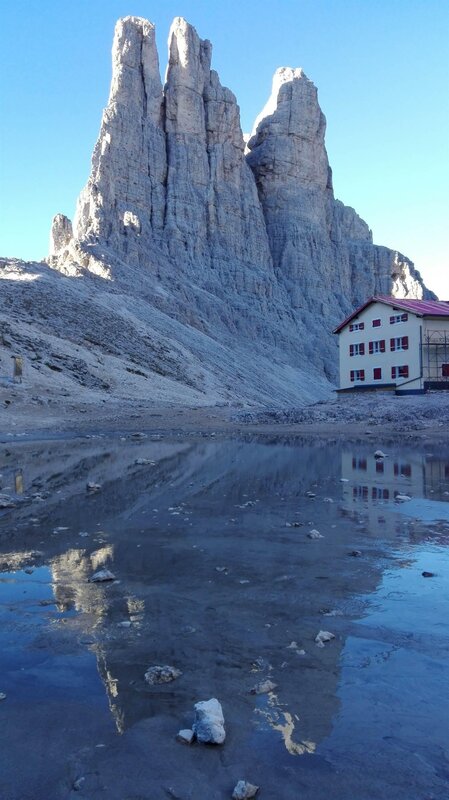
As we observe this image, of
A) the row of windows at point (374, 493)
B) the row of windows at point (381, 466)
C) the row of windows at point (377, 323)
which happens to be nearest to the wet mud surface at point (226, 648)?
the row of windows at point (374, 493)

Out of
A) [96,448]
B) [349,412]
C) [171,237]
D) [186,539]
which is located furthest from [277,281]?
[186,539]

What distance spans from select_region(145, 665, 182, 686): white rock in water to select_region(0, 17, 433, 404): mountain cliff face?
195 ft

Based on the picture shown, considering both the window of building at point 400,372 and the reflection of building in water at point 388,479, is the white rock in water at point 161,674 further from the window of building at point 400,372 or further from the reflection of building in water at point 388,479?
the window of building at point 400,372

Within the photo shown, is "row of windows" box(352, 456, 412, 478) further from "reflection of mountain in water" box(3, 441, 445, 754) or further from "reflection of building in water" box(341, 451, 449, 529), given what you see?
"reflection of mountain in water" box(3, 441, 445, 754)

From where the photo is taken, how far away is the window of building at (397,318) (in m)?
46.2

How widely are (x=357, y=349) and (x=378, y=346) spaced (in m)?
3.10

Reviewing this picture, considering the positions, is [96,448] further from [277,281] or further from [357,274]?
[357,274]

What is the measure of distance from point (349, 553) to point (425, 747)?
175 inches

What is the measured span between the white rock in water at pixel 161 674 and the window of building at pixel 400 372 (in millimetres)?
43579

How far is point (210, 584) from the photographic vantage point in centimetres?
696

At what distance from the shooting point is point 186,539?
29.8ft

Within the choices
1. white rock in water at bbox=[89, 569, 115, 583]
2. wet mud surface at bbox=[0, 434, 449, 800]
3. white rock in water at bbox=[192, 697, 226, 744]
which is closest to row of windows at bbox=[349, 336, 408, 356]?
wet mud surface at bbox=[0, 434, 449, 800]

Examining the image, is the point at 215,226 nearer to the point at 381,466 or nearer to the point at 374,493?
the point at 381,466

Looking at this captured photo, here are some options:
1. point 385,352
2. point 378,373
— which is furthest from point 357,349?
point 385,352
